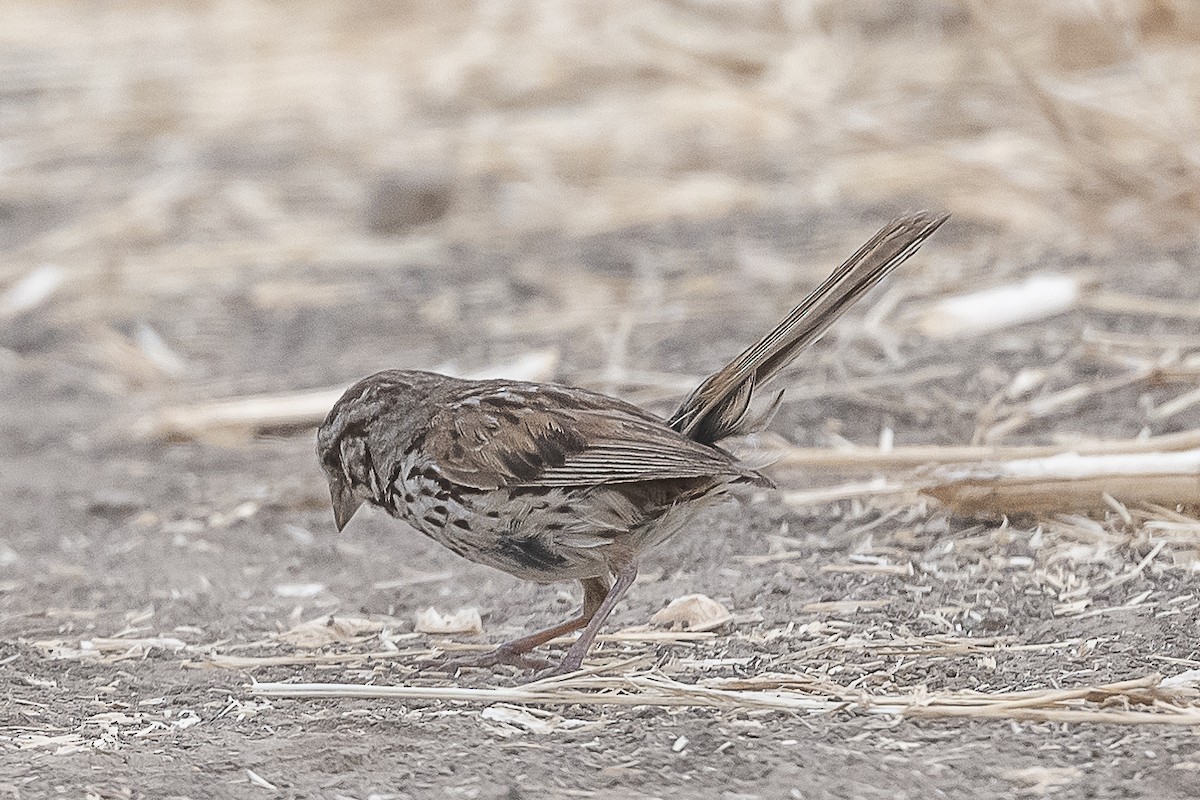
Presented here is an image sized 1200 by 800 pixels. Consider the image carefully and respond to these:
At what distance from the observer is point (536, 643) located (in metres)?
3.74

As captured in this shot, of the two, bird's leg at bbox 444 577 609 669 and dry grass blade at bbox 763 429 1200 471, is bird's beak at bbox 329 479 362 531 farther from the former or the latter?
dry grass blade at bbox 763 429 1200 471

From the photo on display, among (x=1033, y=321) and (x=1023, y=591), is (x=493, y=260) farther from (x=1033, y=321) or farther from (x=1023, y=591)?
(x=1023, y=591)

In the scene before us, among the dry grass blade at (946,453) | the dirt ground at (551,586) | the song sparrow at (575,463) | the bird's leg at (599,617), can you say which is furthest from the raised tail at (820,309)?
the dry grass blade at (946,453)

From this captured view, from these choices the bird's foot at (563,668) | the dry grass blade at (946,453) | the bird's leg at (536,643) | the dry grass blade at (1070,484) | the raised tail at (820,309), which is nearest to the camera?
the raised tail at (820,309)

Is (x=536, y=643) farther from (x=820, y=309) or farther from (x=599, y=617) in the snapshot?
(x=820, y=309)

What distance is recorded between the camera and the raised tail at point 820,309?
3402mm

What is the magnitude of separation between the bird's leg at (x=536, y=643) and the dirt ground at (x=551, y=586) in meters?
0.07

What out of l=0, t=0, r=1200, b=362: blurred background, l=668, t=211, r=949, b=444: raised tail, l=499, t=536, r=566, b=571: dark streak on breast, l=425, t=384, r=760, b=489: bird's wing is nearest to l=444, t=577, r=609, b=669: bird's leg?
l=499, t=536, r=566, b=571: dark streak on breast

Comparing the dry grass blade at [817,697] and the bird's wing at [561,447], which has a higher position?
the bird's wing at [561,447]

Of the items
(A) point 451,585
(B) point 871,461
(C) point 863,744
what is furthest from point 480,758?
(B) point 871,461

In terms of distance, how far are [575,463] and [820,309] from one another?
22.9 inches

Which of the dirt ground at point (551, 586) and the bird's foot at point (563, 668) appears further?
the bird's foot at point (563, 668)

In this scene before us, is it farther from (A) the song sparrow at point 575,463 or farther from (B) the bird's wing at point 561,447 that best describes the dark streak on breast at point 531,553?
(B) the bird's wing at point 561,447

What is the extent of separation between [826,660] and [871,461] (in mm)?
1277
